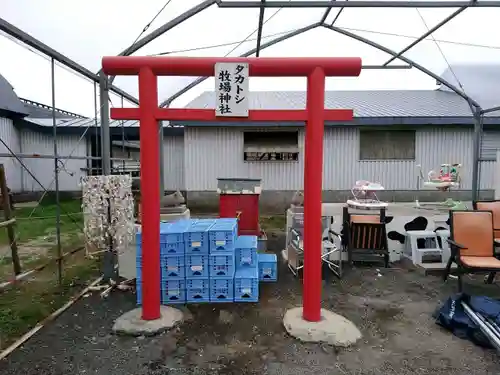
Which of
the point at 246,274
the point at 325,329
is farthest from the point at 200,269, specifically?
the point at 325,329

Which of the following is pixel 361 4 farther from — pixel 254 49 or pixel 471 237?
pixel 471 237

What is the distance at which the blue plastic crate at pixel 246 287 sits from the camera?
443cm

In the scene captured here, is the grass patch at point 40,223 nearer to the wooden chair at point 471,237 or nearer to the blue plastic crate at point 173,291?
the blue plastic crate at point 173,291

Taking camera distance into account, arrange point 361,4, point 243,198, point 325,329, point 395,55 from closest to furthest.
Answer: point 325,329, point 361,4, point 243,198, point 395,55

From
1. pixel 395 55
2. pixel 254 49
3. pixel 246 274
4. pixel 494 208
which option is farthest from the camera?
pixel 395 55

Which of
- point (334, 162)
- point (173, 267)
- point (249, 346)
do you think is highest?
point (334, 162)

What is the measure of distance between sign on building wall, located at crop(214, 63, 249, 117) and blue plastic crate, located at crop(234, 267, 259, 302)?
2092 millimetres

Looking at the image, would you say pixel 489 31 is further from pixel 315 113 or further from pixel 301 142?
pixel 301 142

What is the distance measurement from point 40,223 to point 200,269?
279 inches

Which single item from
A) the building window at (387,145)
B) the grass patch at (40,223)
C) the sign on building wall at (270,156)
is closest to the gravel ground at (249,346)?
the grass patch at (40,223)

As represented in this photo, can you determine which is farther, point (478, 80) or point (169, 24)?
point (478, 80)

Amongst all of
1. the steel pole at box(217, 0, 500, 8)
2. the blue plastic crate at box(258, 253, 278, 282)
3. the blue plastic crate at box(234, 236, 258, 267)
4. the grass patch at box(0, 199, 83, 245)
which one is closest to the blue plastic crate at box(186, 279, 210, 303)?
Result: the blue plastic crate at box(234, 236, 258, 267)

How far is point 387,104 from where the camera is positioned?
1292cm

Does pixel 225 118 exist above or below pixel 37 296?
above
